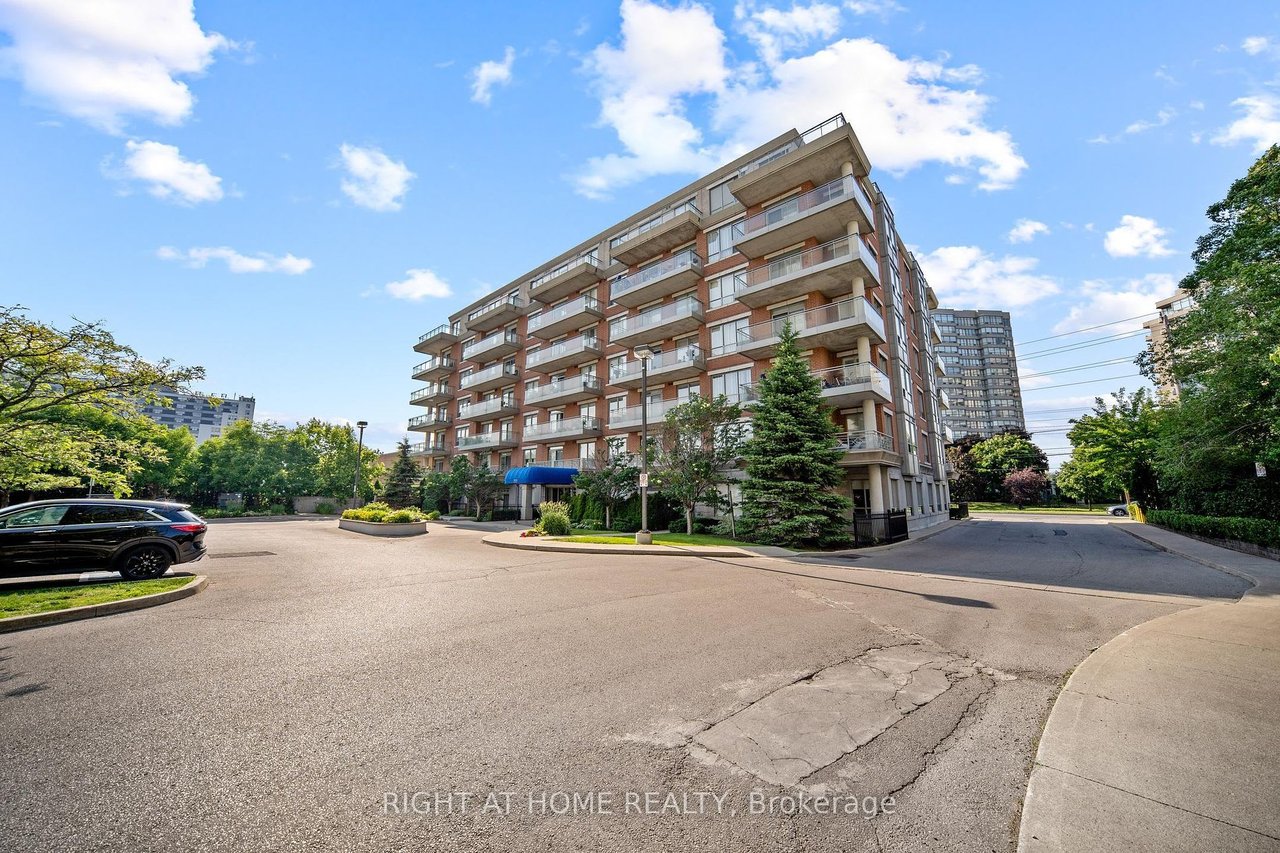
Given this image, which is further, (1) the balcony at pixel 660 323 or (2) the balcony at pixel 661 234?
(2) the balcony at pixel 661 234

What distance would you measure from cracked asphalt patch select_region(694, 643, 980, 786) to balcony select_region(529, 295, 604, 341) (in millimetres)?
32590

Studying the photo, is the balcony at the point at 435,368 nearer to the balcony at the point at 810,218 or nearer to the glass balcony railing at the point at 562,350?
the glass balcony railing at the point at 562,350

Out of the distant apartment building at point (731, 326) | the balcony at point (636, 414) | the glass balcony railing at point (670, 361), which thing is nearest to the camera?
the distant apartment building at point (731, 326)

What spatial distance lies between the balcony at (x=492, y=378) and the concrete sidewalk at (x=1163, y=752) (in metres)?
41.1

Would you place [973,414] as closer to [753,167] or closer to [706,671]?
[753,167]

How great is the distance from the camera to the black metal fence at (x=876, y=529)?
64.9 ft

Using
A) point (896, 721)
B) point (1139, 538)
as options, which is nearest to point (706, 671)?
point (896, 721)

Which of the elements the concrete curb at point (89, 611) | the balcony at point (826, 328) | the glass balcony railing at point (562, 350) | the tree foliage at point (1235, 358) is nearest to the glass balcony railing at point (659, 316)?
the glass balcony railing at point (562, 350)

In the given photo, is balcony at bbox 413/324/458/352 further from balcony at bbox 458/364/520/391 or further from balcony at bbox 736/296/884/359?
balcony at bbox 736/296/884/359

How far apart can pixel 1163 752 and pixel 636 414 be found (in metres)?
27.7

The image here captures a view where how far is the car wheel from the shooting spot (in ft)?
32.0

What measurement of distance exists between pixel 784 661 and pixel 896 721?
4.97 feet

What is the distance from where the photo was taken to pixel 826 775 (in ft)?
10.9

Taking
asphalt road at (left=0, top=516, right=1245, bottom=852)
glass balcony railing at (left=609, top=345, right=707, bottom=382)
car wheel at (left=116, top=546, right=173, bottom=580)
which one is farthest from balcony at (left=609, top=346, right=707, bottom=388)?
car wheel at (left=116, top=546, right=173, bottom=580)
